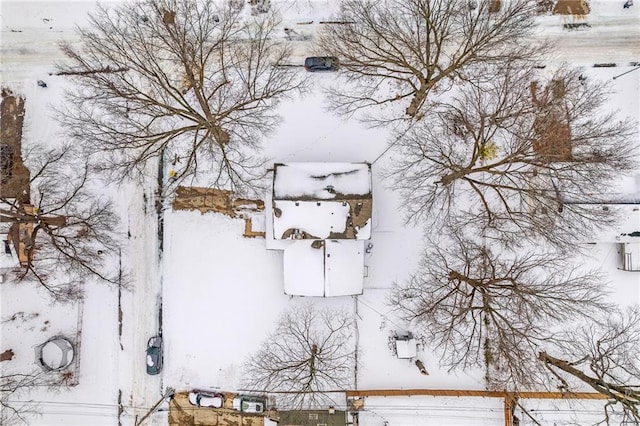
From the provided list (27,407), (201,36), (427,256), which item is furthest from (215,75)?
(27,407)

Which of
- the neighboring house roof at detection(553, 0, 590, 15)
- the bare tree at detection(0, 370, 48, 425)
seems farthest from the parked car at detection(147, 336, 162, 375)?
the neighboring house roof at detection(553, 0, 590, 15)

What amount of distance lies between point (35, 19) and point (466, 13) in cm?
1814

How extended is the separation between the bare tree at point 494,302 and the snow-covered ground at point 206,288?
2.99 ft

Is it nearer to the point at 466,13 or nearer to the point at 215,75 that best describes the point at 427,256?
the point at 466,13

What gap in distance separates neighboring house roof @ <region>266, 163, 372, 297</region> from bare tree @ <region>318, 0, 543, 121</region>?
3760 mm

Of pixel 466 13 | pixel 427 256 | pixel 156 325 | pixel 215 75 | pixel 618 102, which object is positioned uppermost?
pixel 466 13

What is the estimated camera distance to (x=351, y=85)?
1892 cm

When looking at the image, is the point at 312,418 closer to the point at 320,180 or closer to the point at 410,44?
the point at 320,180

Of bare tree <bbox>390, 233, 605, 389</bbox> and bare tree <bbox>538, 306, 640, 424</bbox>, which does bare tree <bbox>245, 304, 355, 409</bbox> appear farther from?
bare tree <bbox>538, 306, 640, 424</bbox>

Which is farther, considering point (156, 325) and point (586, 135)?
point (156, 325)

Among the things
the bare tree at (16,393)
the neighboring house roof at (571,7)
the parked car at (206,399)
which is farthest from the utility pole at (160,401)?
the neighboring house roof at (571,7)

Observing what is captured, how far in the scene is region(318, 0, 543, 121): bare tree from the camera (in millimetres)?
17359

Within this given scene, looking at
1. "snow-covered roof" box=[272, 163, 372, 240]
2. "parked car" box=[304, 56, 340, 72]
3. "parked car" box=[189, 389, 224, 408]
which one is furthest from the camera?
"parked car" box=[189, 389, 224, 408]

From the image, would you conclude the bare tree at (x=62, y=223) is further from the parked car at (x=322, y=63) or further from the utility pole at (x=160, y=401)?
the parked car at (x=322, y=63)
